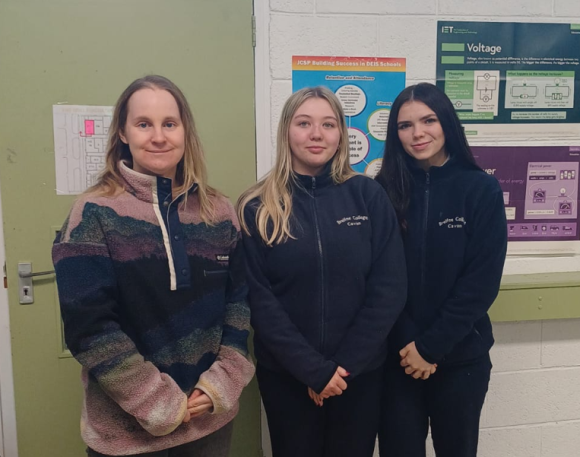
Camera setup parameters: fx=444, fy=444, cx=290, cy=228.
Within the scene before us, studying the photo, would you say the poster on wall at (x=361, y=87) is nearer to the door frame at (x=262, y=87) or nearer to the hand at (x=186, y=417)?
the door frame at (x=262, y=87)

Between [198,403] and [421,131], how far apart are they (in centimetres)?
100

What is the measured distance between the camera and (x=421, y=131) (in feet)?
4.45

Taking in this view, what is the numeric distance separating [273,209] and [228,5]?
81cm

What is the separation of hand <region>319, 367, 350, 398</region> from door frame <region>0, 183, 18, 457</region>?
45.6 inches

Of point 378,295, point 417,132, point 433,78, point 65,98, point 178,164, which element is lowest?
point 378,295

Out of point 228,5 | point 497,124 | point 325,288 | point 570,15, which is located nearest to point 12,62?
point 228,5

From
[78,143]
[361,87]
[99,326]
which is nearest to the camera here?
[99,326]

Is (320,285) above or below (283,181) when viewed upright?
below

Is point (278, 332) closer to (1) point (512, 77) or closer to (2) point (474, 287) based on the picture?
(2) point (474, 287)

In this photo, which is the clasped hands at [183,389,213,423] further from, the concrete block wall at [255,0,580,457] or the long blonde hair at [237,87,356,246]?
the concrete block wall at [255,0,580,457]

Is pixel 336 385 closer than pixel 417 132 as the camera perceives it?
Yes

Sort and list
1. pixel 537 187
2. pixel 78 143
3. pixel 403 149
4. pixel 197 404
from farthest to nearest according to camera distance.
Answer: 1. pixel 537 187
2. pixel 78 143
3. pixel 403 149
4. pixel 197 404

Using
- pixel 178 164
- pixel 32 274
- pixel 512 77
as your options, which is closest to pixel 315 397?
pixel 178 164

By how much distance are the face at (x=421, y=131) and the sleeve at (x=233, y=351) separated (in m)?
0.60
